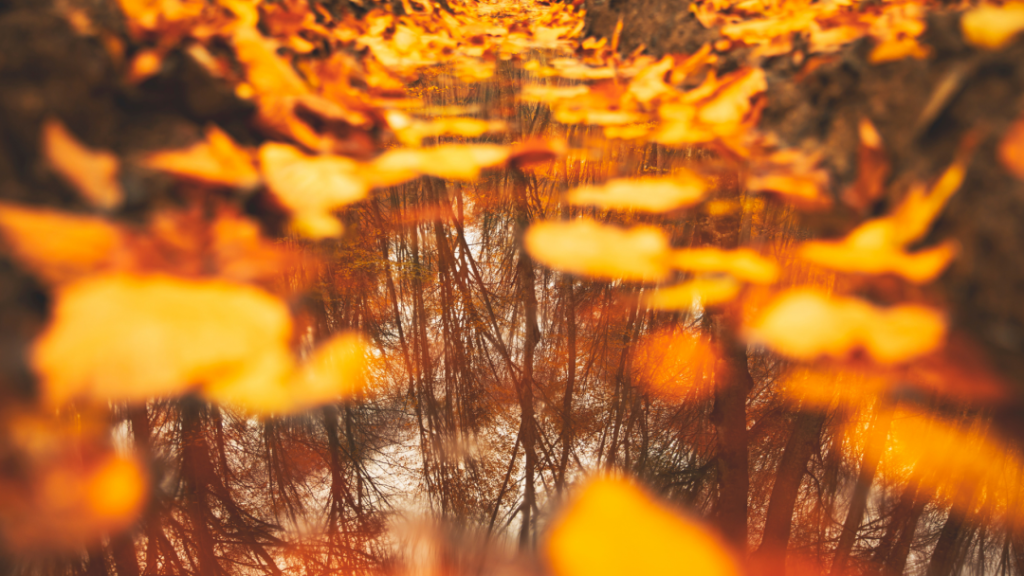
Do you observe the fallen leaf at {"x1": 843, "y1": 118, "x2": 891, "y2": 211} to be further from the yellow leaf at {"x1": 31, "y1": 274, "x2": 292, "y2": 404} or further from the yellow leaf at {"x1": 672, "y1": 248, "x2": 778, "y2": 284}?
the yellow leaf at {"x1": 31, "y1": 274, "x2": 292, "y2": 404}

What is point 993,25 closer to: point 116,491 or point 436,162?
point 436,162

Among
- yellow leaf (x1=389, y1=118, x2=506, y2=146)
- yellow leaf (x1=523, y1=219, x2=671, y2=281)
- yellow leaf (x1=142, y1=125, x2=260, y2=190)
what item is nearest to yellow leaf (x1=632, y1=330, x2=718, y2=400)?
yellow leaf (x1=523, y1=219, x2=671, y2=281)

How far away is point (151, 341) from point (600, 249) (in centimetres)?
50

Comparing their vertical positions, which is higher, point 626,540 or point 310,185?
point 310,185

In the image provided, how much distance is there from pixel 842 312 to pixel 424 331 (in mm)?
432

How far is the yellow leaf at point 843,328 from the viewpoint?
1.55 ft

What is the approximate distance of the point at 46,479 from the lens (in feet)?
1.09

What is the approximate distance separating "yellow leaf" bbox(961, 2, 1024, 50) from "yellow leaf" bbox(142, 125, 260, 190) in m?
0.88

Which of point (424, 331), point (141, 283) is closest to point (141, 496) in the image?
point (141, 283)

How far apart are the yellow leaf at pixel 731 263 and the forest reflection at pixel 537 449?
24 mm

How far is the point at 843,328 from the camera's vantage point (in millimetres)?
514

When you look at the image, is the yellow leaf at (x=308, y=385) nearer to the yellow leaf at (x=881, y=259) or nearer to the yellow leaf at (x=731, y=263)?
the yellow leaf at (x=731, y=263)

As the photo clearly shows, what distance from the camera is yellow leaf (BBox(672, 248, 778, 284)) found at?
2.02ft

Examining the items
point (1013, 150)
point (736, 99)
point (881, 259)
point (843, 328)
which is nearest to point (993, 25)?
point (1013, 150)
